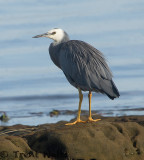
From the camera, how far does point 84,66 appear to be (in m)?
8.86

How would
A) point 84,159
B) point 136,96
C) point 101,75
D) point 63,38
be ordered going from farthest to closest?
point 136,96, point 63,38, point 101,75, point 84,159

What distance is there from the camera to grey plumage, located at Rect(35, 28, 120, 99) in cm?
866

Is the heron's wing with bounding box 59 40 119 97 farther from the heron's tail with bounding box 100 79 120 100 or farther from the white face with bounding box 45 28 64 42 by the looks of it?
the white face with bounding box 45 28 64 42

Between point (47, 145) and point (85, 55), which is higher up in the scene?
point (85, 55)

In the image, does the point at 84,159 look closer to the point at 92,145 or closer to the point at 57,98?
the point at 92,145

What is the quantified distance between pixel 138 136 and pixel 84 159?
0.94 meters

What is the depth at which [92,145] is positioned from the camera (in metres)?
7.24

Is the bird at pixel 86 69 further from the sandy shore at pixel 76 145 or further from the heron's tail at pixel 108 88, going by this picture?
the sandy shore at pixel 76 145

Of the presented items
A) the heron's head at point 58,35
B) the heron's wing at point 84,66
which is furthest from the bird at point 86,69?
the heron's head at point 58,35

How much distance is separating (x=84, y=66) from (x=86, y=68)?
54 mm

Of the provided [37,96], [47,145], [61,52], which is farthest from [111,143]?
[37,96]

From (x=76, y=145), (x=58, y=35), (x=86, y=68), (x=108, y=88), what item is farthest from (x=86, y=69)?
(x=76, y=145)

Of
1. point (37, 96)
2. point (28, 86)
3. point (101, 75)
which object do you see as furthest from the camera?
point (28, 86)

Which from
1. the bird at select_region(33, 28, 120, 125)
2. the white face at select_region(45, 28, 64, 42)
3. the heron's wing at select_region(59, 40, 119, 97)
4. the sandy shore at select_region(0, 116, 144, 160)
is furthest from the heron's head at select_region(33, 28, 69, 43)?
the sandy shore at select_region(0, 116, 144, 160)
